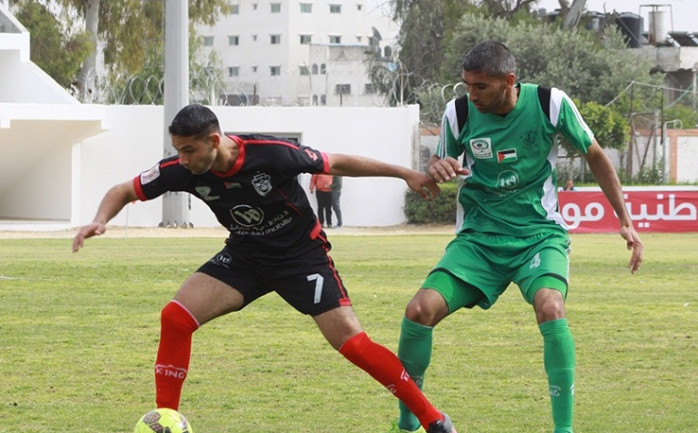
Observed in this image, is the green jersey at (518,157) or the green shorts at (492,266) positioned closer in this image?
the green shorts at (492,266)

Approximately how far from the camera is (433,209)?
125ft

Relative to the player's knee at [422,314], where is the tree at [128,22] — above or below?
above

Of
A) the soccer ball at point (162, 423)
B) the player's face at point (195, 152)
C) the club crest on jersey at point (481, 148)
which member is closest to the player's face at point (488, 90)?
the club crest on jersey at point (481, 148)

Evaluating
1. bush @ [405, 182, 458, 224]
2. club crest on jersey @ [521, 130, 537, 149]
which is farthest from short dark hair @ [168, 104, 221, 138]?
bush @ [405, 182, 458, 224]

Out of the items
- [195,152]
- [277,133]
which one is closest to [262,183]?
[195,152]

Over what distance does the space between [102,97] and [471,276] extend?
3490cm

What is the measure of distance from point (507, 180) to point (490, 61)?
0.65m

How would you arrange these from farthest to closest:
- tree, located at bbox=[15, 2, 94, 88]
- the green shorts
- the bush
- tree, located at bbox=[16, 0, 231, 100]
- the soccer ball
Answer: tree, located at bbox=[16, 0, 231, 100]
tree, located at bbox=[15, 2, 94, 88]
the bush
the green shorts
the soccer ball

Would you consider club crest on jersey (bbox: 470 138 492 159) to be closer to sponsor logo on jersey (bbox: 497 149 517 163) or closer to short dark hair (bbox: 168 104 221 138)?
sponsor logo on jersey (bbox: 497 149 517 163)

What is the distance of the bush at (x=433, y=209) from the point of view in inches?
1470

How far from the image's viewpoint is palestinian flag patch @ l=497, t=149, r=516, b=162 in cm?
696

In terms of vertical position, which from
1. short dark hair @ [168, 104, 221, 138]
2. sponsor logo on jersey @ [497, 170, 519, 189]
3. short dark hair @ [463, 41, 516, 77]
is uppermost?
short dark hair @ [463, 41, 516, 77]

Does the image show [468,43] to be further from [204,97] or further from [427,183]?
[427,183]

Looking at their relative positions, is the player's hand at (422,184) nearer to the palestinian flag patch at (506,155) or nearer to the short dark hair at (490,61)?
the palestinian flag patch at (506,155)
